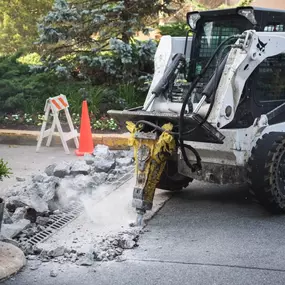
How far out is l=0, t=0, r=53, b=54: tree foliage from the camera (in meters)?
17.8

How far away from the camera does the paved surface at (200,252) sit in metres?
4.75

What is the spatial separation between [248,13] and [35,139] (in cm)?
567

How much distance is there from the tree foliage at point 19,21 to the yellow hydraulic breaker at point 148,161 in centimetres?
1180

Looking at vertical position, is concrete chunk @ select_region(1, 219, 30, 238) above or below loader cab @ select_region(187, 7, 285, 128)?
below

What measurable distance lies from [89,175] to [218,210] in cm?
200

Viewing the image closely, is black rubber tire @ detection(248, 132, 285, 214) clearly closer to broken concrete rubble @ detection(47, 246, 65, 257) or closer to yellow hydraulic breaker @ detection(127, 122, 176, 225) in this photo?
yellow hydraulic breaker @ detection(127, 122, 176, 225)

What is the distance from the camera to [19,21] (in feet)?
62.5

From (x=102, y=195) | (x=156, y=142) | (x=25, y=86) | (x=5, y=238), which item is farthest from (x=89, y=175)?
(x=25, y=86)

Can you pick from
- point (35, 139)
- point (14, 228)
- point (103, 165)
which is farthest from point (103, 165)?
point (35, 139)

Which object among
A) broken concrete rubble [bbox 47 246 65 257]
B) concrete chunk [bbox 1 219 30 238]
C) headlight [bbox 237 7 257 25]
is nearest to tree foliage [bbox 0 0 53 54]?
headlight [bbox 237 7 257 25]

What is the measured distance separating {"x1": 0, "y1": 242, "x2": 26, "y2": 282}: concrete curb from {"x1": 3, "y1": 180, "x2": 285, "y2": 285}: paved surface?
79 mm

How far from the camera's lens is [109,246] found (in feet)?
17.7

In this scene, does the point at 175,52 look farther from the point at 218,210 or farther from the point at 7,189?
the point at 7,189

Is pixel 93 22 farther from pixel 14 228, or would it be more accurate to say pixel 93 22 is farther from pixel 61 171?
pixel 14 228
